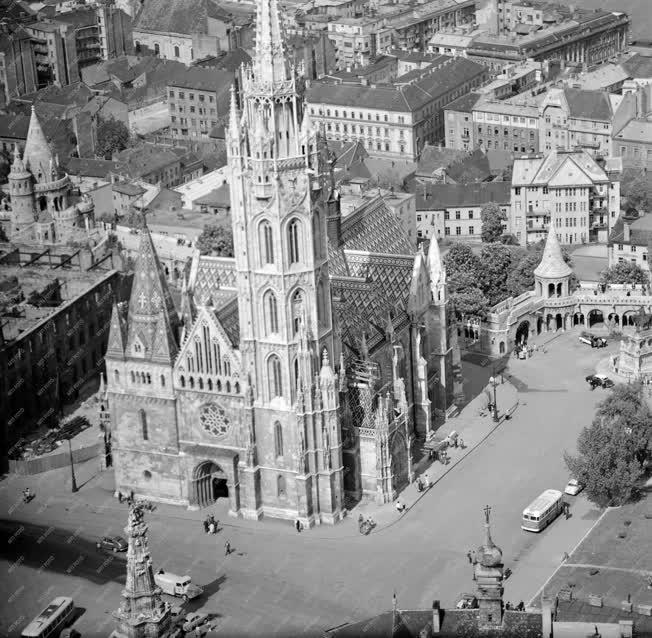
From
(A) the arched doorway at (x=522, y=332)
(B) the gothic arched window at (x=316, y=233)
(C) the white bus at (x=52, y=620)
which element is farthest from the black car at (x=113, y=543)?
(A) the arched doorway at (x=522, y=332)

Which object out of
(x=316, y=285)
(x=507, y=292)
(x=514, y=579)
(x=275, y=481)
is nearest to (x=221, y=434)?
(x=275, y=481)

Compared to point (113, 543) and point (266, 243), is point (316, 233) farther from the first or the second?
point (113, 543)

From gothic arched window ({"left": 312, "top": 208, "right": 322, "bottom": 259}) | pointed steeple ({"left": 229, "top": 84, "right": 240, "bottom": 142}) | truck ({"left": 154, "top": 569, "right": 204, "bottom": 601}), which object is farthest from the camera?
gothic arched window ({"left": 312, "top": 208, "right": 322, "bottom": 259})

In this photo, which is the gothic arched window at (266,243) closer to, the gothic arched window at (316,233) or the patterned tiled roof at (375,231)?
the gothic arched window at (316,233)

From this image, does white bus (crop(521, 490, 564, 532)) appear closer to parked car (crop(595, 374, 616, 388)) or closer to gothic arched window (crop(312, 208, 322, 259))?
gothic arched window (crop(312, 208, 322, 259))

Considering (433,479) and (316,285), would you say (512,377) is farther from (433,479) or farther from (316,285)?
(316,285)

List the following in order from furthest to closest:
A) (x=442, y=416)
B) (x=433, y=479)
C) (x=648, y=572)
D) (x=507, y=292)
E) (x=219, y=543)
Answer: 1. (x=507, y=292)
2. (x=442, y=416)
3. (x=433, y=479)
4. (x=219, y=543)
5. (x=648, y=572)

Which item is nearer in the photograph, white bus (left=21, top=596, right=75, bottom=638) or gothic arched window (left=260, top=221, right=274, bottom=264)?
white bus (left=21, top=596, right=75, bottom=638)

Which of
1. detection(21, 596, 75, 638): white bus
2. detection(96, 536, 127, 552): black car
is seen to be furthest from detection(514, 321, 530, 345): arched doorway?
detection(21, 596, 75, 638): white bus
